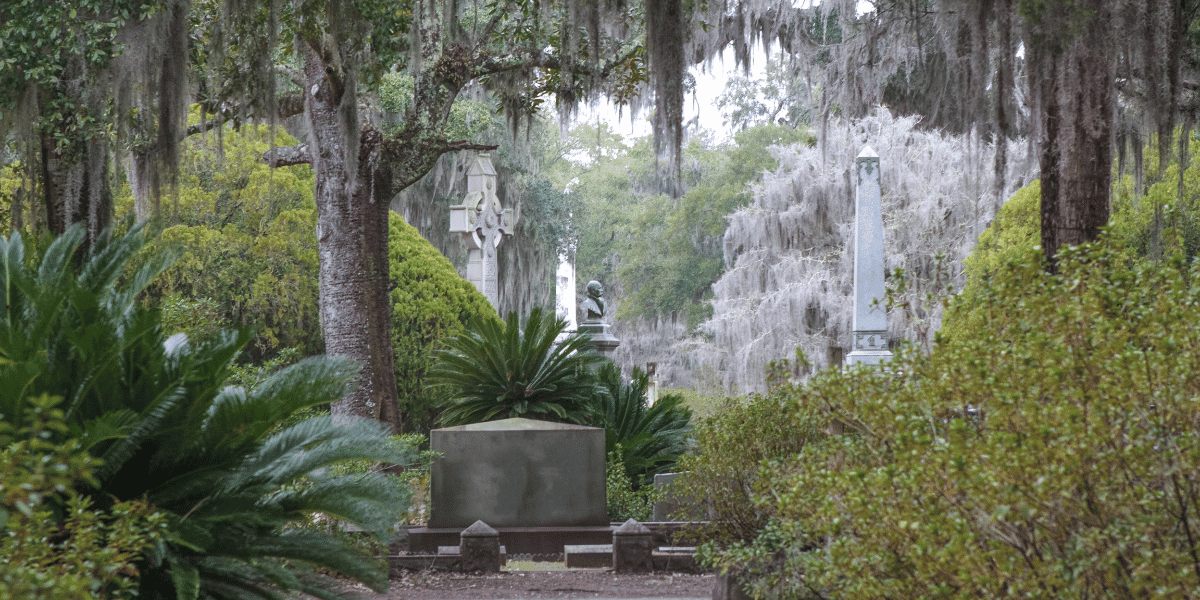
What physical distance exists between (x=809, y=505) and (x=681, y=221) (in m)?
32.8

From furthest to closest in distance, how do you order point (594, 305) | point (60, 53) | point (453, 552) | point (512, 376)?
point (594, 305), point (512, 376), point (60, 53), point (453, 552)

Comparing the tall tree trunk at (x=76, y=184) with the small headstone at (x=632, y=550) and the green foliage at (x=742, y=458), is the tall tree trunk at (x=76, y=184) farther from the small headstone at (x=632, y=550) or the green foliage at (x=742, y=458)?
the green foliage at (x=742, y=458)

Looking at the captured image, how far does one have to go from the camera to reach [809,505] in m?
4.43

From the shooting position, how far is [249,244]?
56.2 feet

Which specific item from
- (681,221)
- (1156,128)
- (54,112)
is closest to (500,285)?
(681,221)

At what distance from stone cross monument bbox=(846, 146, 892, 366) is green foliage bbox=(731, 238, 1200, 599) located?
37.3 ft

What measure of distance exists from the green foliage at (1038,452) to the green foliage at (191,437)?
2419 mm

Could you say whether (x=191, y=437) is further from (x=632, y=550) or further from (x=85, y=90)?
(x=85, y=90)

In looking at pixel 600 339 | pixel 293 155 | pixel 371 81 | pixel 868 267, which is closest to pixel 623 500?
pixel 371 81

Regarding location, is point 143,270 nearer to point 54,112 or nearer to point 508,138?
point 54,112

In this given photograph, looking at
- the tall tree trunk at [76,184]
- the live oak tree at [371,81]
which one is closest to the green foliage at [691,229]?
the live oak tree at [371,81]

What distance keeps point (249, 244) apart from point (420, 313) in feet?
9.48

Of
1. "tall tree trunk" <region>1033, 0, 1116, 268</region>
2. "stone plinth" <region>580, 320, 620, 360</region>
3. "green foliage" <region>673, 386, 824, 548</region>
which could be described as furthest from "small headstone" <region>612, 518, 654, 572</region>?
"stone plinth" <region>580, 320, 620, 360</region>

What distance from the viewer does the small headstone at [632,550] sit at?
8219mm
